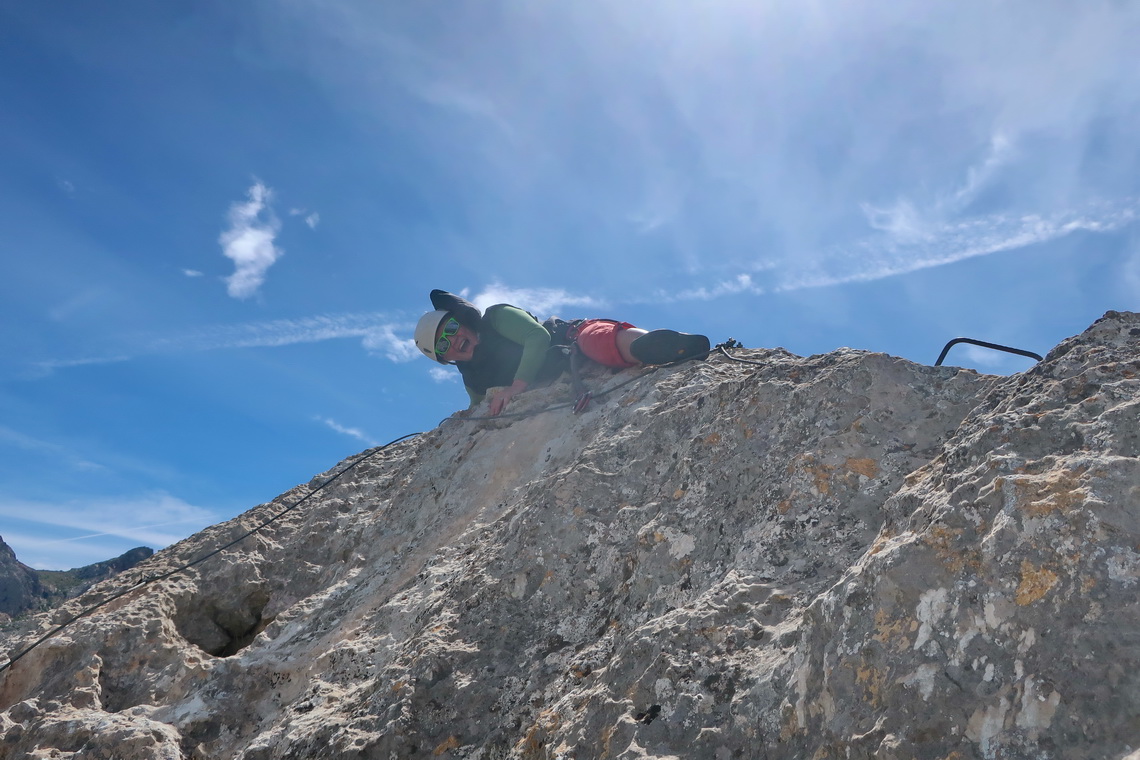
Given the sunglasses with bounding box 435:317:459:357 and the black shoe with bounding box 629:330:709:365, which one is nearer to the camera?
the black shoe with bounding box 629:330:709:365

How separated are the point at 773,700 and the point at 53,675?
→ 5.42m

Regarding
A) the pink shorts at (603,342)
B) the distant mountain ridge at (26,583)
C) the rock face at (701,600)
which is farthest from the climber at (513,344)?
the distant mountain ridge at (26,583)

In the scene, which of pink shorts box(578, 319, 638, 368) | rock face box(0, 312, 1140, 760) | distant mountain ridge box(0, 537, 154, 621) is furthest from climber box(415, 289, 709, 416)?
distant mountain ridge box(0, 537, 154, 621)

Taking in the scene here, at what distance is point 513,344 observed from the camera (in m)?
8.85

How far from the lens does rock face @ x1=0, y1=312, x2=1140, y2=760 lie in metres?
2.17

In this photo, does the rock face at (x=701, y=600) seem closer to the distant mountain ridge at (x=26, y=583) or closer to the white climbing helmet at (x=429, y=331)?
the white climbing helmet at (x=429, y=331)

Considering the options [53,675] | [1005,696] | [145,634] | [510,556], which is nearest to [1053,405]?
[1005,696]

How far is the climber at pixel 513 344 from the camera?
7.29 meters

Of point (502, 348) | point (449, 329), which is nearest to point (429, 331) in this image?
point (449, 329)

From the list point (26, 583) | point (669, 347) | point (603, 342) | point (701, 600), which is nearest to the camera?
point (701, 600)

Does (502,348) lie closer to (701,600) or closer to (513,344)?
(513,344)

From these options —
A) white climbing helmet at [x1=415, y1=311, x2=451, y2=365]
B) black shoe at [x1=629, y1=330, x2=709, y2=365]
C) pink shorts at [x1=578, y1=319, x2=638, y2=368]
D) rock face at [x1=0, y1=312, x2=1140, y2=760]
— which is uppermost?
white climbing helmet at [x1=415, y1=311, x2=451, y2=365]

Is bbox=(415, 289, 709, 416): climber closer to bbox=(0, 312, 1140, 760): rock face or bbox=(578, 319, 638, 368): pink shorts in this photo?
bbox=(578, 319, 638, 368): pink shorts

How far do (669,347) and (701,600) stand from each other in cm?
383
